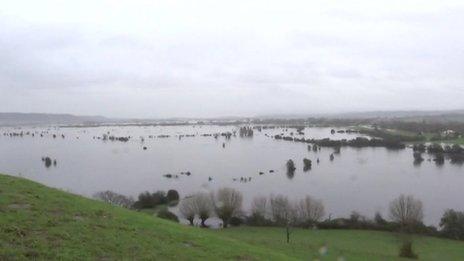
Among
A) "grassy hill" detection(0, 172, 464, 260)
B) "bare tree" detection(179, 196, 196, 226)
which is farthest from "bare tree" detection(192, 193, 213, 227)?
"grassy hill" detection(0, 172, 464, 260)

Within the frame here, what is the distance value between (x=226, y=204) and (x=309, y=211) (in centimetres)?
552

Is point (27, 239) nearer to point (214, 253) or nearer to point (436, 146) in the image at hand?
point (214, 253)

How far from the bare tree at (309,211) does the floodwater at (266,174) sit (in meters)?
3.26

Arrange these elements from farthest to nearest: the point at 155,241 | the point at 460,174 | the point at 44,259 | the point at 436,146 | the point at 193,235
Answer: the point at 436,146 → the point at 460,174 → the point at 193,235 → the point at 155,241 → the point at 44,259

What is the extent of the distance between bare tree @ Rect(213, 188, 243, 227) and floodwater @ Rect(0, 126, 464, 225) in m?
7.39

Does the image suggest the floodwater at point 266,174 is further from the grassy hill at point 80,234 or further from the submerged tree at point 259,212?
the grassy hill at point 80,234

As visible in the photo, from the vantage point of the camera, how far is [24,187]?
11172 millimetres

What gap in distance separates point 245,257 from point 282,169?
174ft

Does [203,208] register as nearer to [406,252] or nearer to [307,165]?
[406,252]

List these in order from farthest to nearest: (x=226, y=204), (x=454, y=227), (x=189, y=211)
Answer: (x=189, y=211) < (x=226, y=204) < (x=454, y=227)

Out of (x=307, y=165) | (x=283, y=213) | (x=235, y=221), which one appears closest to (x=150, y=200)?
(x=235, y=221)

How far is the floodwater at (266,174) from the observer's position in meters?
44.0

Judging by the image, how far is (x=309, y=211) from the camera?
32.7 m

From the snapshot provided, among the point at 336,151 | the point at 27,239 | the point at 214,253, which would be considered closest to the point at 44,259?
the point at 27,239
